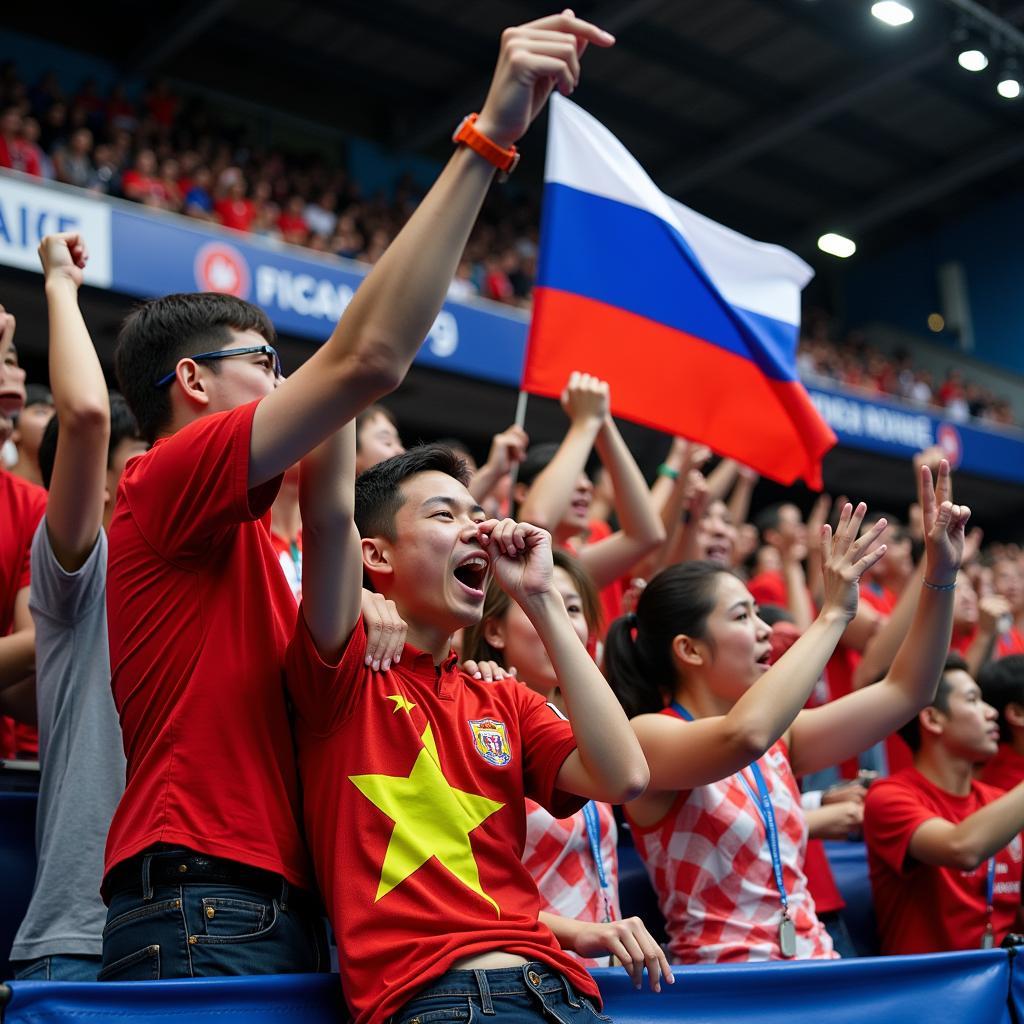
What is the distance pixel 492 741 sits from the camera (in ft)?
6.55

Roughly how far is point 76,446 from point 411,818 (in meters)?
0.88

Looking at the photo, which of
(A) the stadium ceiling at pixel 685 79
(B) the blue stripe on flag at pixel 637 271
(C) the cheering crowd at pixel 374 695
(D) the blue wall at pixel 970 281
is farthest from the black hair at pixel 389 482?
(D) the blue wall at pixel 970 281

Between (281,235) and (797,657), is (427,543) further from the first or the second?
(281,235)

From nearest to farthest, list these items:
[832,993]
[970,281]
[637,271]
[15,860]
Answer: [832,993]
[15,860]
[637,271]
[970,281]

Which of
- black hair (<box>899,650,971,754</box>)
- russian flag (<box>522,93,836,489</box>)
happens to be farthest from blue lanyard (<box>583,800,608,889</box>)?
russian flag (<box>522,93,836,489</box>)

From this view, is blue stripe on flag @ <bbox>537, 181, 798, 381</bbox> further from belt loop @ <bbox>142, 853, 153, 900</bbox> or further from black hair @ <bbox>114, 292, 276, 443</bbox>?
belt loop @ <bbox>142, 853, 153, 900</bbox>

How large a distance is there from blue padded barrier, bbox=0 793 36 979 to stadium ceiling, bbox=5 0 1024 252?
39.7 feet

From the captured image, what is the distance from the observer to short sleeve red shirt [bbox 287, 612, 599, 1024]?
1735 mm

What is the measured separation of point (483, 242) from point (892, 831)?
1164 cm

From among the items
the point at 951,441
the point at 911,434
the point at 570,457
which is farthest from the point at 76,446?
the point at 951,441

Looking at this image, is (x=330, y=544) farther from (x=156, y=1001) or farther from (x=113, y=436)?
(x=113, y=436)

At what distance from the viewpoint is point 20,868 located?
2.39 metres

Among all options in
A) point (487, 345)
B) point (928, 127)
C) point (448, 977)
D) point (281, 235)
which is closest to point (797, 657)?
point (448, 977)

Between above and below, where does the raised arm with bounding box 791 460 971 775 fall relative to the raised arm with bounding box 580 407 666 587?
below
